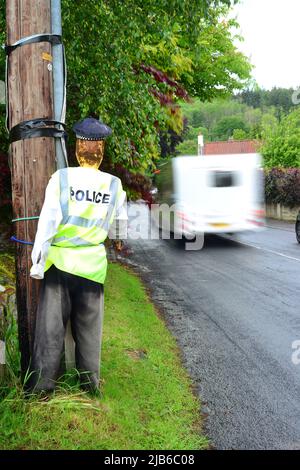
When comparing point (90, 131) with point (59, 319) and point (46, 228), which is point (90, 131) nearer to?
point (46, 228)

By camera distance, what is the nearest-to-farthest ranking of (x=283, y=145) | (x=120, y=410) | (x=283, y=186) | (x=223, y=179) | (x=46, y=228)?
(x=46, y=228) → (x=120, y=410) → (x=223, y=179) → (x=283, y=186) → (x=283, y=145)

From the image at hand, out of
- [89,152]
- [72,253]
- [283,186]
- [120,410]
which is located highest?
[89,152]

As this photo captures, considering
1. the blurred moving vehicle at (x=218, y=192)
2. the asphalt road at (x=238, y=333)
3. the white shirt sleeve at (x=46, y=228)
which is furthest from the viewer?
the blurred moving vehicle at (x=218, y=192)

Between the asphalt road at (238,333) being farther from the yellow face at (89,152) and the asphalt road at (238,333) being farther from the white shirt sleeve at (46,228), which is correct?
the yellow face at (89,152)

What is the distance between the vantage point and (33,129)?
12.1 ft

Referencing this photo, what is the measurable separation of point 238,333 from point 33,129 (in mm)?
4056

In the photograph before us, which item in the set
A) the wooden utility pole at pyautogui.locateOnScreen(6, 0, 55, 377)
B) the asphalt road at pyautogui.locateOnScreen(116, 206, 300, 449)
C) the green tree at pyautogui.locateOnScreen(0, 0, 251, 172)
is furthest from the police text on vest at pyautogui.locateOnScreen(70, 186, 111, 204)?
the green tree at pyautogui.locateOnScreen(0, 0, 251, 172)

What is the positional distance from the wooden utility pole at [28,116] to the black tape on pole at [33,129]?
1.2 inches

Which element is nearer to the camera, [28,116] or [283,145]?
[28,116]

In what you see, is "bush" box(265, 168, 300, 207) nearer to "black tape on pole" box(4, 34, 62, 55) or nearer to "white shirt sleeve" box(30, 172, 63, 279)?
"black tape on pole" box(4, 34, 62, 55)

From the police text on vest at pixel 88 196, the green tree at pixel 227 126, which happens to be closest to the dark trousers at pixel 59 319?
the police text on vest at pixel 88 196

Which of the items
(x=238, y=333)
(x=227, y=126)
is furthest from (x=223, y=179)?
(x=227, y=126)

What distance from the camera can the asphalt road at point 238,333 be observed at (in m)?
4.15

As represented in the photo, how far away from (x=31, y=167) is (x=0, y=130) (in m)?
3.57
